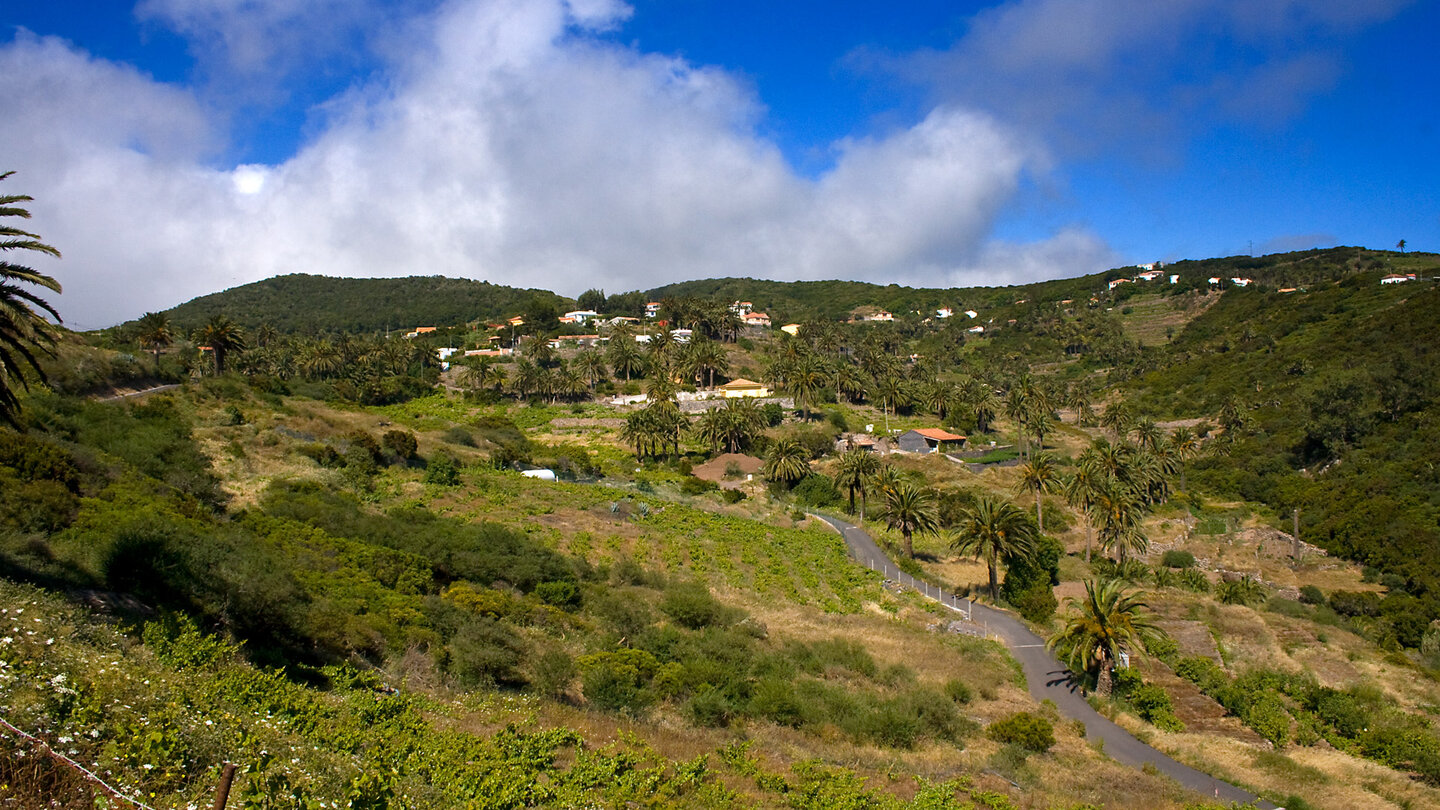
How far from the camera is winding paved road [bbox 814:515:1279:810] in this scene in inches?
728

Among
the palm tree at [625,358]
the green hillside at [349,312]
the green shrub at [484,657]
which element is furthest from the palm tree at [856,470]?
the green hillside at [349,312]

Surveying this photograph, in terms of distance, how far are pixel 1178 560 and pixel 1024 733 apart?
35.9 m

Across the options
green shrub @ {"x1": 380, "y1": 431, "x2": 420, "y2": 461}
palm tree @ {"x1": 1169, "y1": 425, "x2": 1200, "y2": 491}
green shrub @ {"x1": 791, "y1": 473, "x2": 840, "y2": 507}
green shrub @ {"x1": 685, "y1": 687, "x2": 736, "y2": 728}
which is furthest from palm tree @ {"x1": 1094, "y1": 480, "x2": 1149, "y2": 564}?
green shrub @ {"x1": 380, "y1": 431, "x2": 420, "y2": 461}

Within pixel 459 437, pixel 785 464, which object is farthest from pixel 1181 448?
pixel 459 437

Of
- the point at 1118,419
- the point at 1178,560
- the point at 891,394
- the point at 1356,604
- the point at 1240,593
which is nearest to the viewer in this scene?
the point at 1240,593

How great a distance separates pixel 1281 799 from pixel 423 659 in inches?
803

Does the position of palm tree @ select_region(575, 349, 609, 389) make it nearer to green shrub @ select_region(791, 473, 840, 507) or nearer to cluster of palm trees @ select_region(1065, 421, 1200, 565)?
green shrub @ select_region(791, 473, 840, 507)

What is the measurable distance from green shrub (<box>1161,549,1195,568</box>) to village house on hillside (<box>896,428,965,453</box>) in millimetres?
29606

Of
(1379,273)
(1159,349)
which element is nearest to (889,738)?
(1159,349)

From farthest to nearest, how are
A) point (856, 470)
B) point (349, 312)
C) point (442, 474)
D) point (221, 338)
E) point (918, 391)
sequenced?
1. point (349, 312)
2. point (918, 391)
3. point (221, 338)
4. point (856, 470)
5. point (442, 474)

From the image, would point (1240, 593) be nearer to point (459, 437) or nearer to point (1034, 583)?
point (1034, 583)

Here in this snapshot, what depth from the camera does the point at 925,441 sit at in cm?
7862

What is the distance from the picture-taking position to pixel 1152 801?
50.3 feet

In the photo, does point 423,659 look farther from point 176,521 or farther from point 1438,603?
point 1438,603
